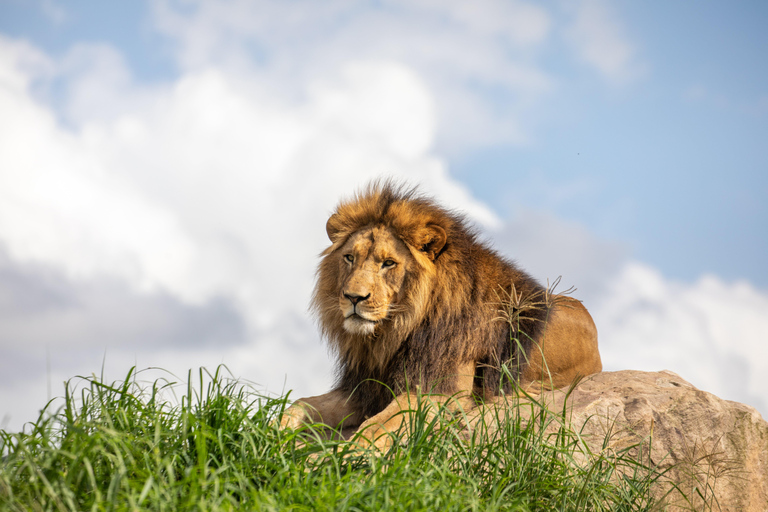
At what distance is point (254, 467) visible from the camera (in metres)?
3.52

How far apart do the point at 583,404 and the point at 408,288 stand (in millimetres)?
1503

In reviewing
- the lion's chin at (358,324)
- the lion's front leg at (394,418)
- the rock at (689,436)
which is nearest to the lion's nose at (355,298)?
the lion's chin at (358,324)

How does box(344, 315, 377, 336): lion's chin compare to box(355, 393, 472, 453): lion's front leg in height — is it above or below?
above

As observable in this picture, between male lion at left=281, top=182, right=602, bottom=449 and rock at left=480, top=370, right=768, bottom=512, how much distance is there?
1.30 ft

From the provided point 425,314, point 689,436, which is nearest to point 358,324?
point 425,314

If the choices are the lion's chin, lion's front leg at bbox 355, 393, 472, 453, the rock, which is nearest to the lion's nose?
the lion's chin

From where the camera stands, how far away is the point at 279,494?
317 cm

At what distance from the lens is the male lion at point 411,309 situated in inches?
190

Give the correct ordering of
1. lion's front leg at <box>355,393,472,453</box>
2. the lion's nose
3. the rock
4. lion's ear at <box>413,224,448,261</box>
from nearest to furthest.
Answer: lion's front leg at <box>355,393,472,453</box>, the lion's nose, the rock, lion's ear at <box>413,224,448,261</box>

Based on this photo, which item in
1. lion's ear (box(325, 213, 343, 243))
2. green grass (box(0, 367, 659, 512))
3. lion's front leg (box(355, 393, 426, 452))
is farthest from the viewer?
lion's ear (box(325, 213, 343, 243))

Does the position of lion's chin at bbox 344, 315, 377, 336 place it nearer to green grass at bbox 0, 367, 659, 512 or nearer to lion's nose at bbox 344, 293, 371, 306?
lion's nose at bbox 344, 293, 371, 306

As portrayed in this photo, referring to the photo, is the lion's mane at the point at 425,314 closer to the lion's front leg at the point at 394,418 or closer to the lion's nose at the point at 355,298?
the lion's front leg at the point at 394,418

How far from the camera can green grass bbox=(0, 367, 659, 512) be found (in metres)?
2.98

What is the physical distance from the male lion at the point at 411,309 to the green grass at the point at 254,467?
2.31ft
